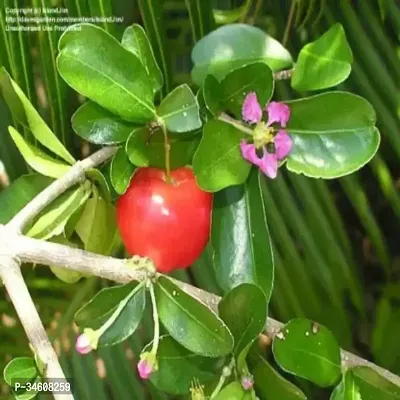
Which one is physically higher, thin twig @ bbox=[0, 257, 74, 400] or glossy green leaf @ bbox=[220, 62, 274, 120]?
glossy green leaf @ bbox=[220, 62, 274, 120]

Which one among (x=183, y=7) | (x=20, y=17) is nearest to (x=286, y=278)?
(x=183, y=7)

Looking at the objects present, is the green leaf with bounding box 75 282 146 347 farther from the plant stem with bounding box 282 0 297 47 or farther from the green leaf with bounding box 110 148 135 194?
the plant stem with bounding box 282 0 297 47

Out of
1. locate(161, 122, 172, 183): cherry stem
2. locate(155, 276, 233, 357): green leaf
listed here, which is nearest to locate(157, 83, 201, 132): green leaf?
locate(161, 122, 172, 183): cherry stem

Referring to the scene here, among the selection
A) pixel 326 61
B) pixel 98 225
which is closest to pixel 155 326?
pixel 98 225

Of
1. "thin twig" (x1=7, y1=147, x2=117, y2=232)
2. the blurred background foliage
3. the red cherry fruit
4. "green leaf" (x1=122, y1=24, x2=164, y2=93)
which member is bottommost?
the blurred background foliage

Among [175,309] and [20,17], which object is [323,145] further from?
[20,17]

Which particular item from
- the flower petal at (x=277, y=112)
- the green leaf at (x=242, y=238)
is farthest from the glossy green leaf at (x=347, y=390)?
the flower petal at (x=277, y=112)

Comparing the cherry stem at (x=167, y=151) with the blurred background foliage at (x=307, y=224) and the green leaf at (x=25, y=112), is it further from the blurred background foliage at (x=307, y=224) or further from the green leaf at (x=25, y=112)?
the blurred background foliage at (x=307, y=224)
